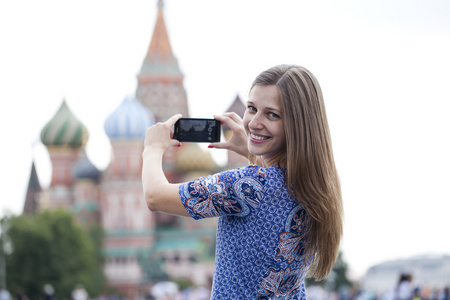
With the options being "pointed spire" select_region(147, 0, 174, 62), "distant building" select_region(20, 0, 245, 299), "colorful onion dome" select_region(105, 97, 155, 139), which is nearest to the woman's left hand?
"distant building" select_region(20, 0, 245, 299)

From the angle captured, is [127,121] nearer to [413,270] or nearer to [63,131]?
[63,131]

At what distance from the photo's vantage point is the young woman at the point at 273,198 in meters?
2.50

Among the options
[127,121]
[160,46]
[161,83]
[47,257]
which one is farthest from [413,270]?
[47,257]

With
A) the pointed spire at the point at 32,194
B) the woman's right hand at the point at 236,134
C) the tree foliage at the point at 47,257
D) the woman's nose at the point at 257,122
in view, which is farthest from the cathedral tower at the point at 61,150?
the woman's nose at the point at 257,122

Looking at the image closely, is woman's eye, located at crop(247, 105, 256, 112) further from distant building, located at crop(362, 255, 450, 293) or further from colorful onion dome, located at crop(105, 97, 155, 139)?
distant building, located at crop(362, 255, 450, 293)

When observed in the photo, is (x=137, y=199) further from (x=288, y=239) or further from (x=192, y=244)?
(x=288, y=239)

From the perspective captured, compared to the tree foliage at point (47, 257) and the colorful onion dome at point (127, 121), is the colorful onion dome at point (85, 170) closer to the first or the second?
the colorful onion dome at point (127, 121)

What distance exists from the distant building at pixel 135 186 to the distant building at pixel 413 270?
41.1 meters

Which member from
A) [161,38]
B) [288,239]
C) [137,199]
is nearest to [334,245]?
[288,239]

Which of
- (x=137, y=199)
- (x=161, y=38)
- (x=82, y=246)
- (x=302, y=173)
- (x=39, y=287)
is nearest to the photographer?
(x=302, y=173)

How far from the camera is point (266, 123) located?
2.60m

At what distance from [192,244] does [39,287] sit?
14.7 meters

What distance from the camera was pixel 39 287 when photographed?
42.9 m

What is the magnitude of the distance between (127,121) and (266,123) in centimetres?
5232
